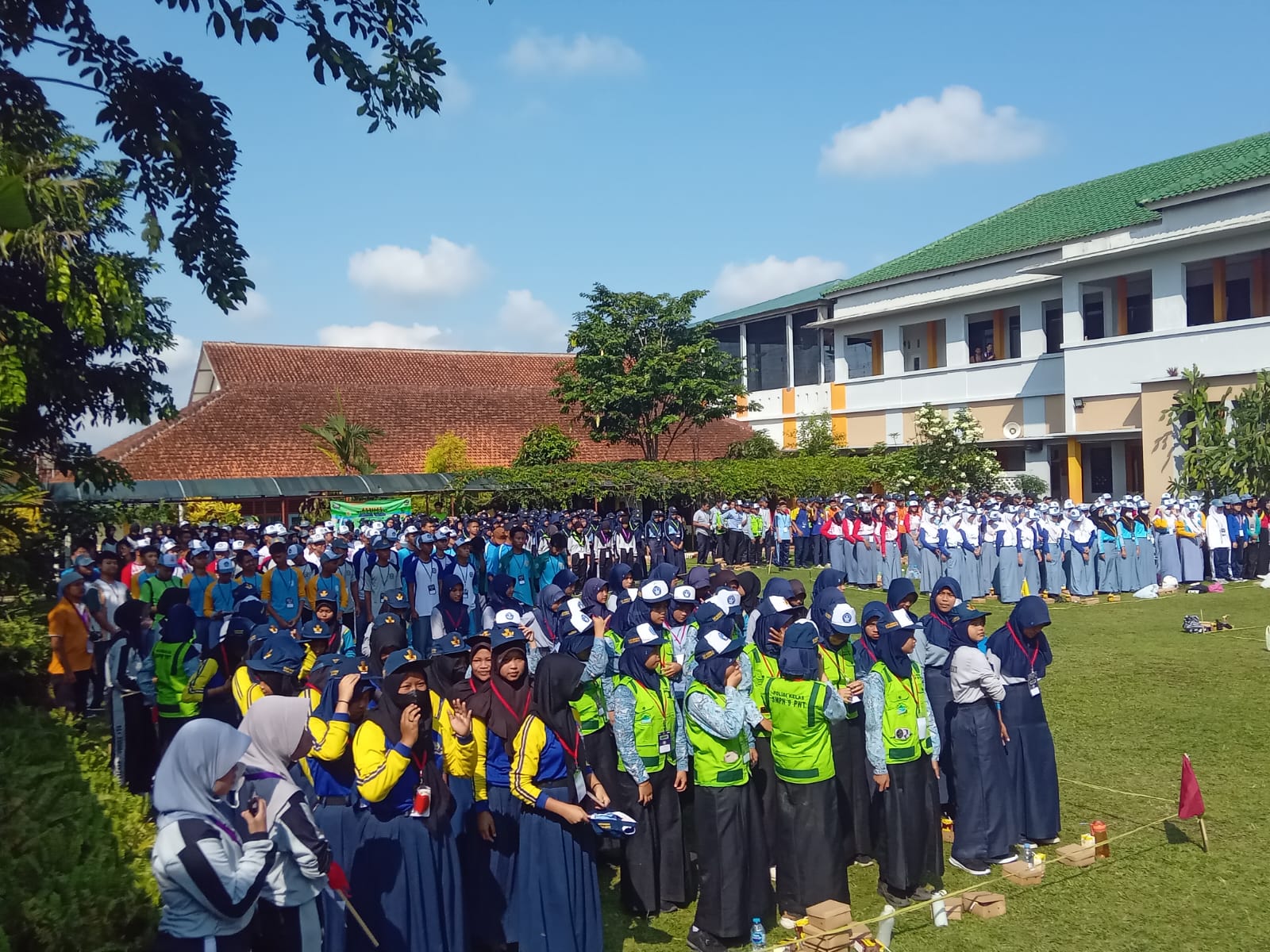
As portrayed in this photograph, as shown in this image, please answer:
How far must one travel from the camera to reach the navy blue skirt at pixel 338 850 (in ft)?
15.3

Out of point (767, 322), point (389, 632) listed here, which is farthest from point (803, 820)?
point (767, 322)

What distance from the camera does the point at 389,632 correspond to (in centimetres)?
667

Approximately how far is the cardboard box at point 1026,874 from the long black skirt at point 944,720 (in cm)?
59

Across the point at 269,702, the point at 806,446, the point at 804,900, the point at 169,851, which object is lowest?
the point at 804,900

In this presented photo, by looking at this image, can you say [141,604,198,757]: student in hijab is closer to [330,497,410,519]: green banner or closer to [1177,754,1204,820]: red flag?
[1177,754,1204,820]: red flag

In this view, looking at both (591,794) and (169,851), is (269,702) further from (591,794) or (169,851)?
(591,794)

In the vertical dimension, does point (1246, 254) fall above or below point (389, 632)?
above

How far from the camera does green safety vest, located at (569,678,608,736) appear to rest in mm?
6383

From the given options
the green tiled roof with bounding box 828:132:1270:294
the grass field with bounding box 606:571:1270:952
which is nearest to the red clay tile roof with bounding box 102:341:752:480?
the green tiled roof with bounding box 828:132:1270:294

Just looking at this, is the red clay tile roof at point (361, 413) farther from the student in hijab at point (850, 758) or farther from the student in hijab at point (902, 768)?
the student in hijab at point (902, 768)

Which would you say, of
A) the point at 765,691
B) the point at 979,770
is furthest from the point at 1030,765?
the point at 765,691

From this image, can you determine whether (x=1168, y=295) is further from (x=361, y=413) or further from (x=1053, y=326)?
(x=361, y=413)

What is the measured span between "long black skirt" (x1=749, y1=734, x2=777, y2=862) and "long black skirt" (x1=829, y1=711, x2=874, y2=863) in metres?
0.50

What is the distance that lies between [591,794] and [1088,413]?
2269 cm
